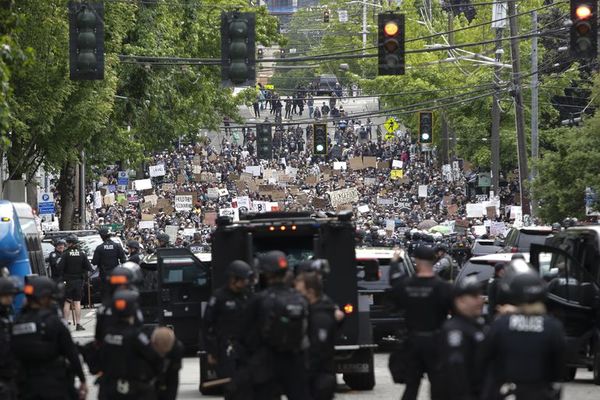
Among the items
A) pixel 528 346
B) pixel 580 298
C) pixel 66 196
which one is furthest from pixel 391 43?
pixel 66 196

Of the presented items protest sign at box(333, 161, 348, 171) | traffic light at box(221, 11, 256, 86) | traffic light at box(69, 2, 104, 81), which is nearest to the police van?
traffic light at box(221, 11, 256, 86)

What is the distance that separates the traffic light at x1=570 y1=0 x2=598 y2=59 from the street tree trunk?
26.3 meters

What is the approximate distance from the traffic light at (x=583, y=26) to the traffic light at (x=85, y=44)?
6.75m

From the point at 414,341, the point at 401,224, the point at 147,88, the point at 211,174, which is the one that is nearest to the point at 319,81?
the point at 211,174

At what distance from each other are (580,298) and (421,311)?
248 inches

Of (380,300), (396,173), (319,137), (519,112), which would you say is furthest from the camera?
(396,173)

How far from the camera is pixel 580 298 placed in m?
20.1

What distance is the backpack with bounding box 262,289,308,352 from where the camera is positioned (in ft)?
43.8

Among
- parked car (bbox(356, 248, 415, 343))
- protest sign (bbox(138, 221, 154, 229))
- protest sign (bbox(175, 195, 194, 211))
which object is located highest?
protest sign (bbox(175, 195, 194, 211))

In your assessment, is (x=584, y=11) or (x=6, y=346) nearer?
(x=6, y=346)

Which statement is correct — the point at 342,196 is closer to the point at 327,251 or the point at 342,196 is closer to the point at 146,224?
the point at 146,224

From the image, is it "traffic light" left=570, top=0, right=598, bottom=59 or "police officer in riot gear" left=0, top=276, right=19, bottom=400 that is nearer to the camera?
"police officer in riot gear" left=0, top=276, right=19, bottom=400

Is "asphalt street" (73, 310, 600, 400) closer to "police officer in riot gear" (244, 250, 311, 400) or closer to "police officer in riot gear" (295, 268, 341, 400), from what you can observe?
"police officer in riot gear" (295, 268, 341, 400)

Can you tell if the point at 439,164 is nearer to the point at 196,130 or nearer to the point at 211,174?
the point at 211,174
